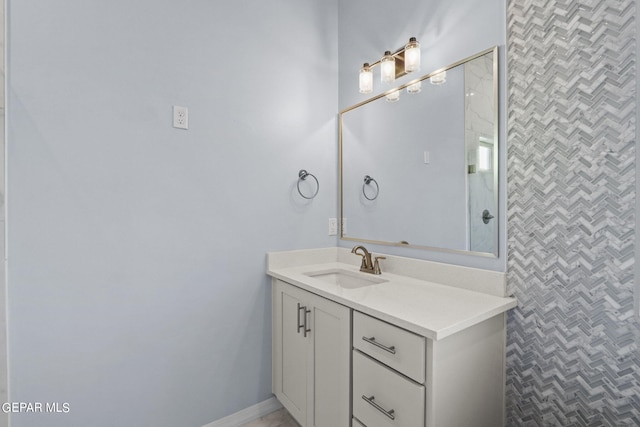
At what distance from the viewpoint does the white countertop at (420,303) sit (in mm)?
1021

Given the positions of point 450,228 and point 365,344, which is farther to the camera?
point 450,228

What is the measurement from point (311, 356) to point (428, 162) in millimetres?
1138

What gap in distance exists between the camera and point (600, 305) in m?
1.05

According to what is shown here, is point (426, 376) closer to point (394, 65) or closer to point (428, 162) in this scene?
point (428, 162)

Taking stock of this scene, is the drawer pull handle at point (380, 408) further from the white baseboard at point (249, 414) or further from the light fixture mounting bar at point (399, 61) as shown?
the light fixture mounting bar at point (399, 61)

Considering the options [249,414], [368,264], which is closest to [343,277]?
[368,264]

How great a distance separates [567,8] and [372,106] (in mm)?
978

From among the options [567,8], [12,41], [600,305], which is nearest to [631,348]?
[600,305]

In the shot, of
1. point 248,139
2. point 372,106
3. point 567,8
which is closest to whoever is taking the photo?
point 567,8

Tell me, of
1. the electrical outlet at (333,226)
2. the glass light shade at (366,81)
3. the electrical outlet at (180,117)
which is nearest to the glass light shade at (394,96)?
the glass light shade at (366,81)

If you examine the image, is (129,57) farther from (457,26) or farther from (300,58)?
(457,26)

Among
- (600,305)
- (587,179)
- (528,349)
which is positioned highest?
(587,179)

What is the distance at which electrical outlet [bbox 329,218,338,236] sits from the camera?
7.02ft

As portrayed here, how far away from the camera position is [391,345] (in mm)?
1090
